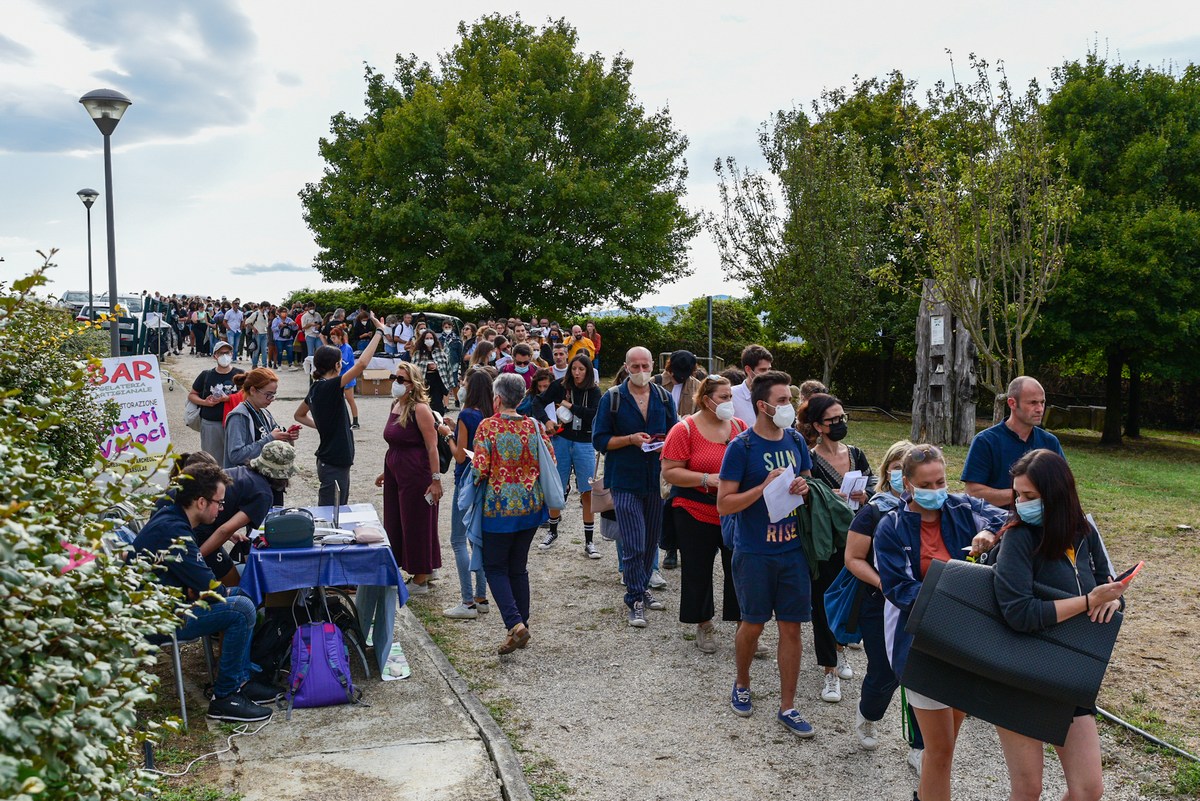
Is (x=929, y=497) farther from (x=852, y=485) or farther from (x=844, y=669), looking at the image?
(x=844, y=669)

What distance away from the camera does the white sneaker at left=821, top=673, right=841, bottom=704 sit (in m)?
5.82

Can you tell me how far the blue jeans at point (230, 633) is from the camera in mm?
5379

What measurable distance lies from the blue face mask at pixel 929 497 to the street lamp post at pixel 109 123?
35.6ft

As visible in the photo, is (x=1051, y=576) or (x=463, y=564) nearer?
(x=1051, y=576)

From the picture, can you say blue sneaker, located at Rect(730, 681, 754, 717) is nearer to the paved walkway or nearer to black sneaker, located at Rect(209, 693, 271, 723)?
the paved walkway

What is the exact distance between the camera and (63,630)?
2.24m

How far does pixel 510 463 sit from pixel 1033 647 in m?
3.65

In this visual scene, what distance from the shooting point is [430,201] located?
106 feet

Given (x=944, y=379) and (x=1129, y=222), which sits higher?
(x=1129, y=222)

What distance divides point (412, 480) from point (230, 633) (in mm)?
2342

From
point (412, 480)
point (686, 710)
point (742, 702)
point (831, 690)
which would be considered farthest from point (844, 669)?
point (412, 480)

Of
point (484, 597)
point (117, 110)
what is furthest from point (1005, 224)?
point (117, 110)

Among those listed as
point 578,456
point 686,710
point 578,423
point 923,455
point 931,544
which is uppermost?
point 923,455

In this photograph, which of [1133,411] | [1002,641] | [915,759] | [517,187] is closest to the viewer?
[1002,641]
